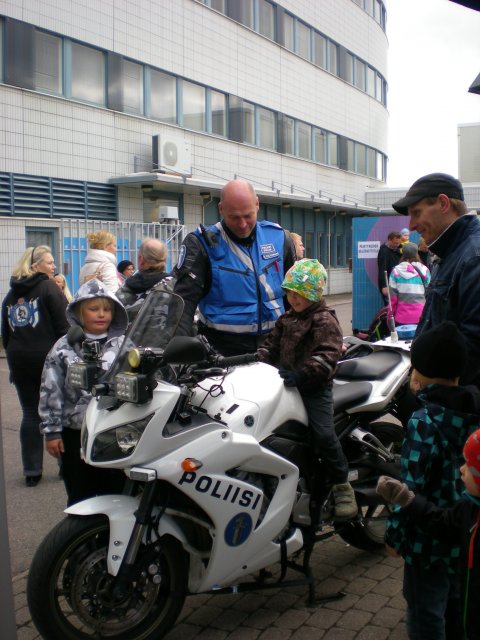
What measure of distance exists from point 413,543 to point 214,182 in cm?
1932

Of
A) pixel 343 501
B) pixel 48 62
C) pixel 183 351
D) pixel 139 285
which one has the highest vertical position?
pixel 48 62

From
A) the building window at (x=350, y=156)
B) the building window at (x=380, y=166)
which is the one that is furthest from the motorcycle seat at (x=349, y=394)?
the building window at (x=380, y=166)

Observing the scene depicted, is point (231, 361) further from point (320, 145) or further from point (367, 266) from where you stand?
point (320, 145)

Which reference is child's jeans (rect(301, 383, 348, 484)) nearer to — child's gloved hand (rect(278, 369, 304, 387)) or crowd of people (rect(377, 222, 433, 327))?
child's gloved hand (rect(278, 369, 304, 387))

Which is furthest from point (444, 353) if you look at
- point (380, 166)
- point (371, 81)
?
point (380, 166)

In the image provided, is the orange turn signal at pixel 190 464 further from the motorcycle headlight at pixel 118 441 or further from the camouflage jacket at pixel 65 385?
the camouflage jacket at pixel 65 385

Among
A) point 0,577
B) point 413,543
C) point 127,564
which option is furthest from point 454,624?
point 0,577

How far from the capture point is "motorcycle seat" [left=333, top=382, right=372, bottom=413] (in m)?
4.01

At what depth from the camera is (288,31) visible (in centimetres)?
2712

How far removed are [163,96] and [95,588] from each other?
62.4 feet

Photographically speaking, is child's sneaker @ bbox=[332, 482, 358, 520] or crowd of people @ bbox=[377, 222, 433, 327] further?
crowd of people @ bbox=[377, 222, 433, 327]

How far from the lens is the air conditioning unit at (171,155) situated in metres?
19.6

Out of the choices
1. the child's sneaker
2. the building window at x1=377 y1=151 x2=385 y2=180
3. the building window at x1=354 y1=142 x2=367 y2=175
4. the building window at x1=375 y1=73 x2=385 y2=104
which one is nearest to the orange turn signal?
the child's sneaker

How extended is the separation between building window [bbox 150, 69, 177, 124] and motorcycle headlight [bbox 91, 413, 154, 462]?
18131mm
